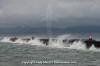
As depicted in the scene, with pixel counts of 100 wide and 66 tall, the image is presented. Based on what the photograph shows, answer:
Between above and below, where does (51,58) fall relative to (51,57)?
below

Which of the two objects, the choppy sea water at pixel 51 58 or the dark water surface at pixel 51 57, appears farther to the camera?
the dark water surface at pixel 51 57

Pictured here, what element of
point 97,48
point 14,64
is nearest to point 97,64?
point 14,64

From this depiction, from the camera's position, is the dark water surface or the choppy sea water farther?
the dark water surface

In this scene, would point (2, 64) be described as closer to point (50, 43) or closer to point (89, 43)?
point (89, 43)

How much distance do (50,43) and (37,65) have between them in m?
56.6

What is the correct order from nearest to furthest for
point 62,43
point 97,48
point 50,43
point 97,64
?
point 97,64 < point 97,48 < point 62,43 < point 50,43

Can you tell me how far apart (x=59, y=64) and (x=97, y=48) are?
31.7 m

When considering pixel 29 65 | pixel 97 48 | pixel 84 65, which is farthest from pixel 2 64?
pixel 97 48

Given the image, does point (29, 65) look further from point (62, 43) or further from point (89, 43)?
point (62, 43)

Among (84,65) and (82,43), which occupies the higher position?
(82,43)

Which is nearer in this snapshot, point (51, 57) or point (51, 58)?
point (51, 58)

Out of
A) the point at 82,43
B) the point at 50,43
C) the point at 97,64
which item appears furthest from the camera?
the point at 50,43

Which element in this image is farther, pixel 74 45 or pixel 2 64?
pixel 74 45

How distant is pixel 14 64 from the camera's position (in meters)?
30.3
